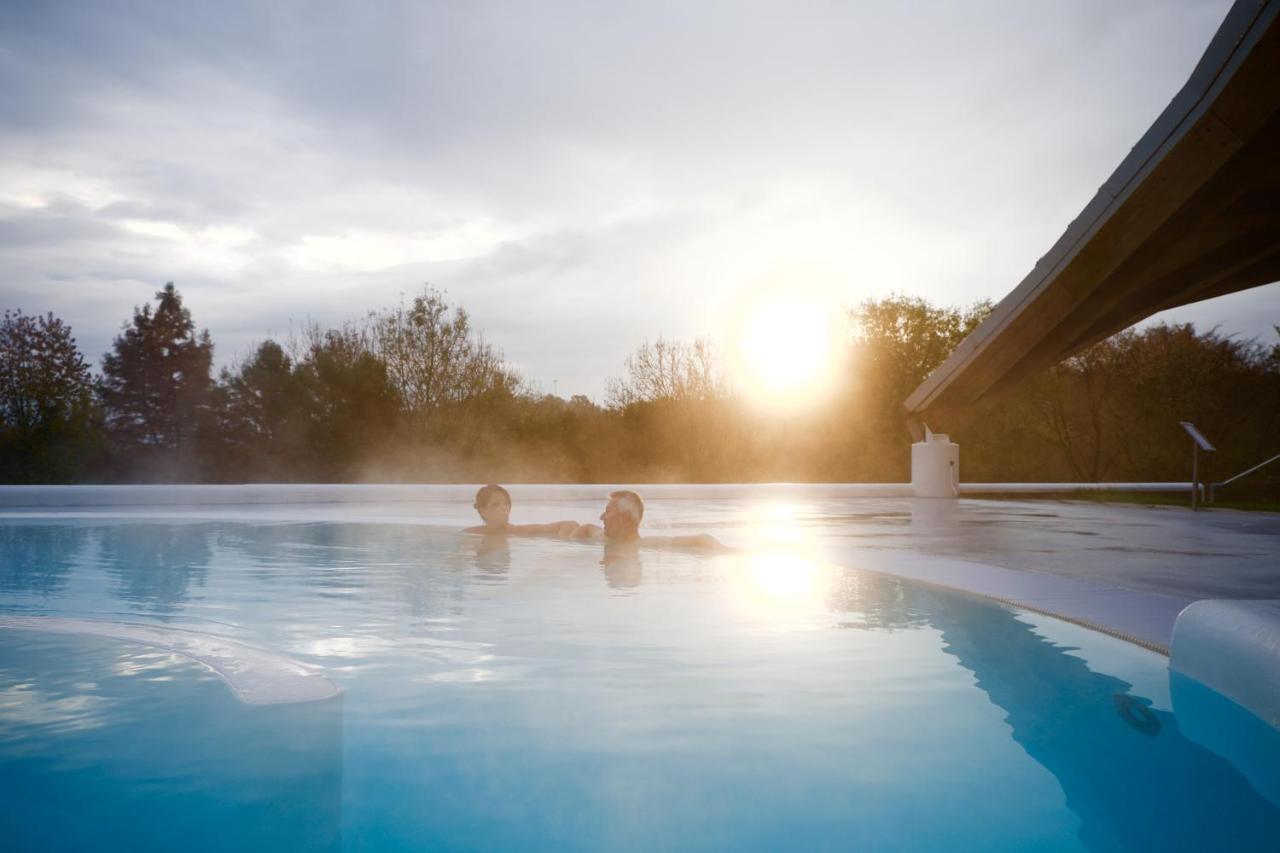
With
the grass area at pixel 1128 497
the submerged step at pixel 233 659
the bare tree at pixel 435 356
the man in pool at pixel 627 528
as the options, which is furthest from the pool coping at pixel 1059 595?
the bare tree at pixel 435 356

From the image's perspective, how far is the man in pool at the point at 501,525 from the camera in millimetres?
7492

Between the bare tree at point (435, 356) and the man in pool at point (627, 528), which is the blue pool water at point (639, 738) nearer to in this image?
the man in pool at point (627, 528)

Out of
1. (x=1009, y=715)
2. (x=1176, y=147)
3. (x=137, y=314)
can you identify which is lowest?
(x=1009, y=715)

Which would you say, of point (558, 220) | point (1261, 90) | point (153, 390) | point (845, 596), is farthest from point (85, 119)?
point (1261, 90)

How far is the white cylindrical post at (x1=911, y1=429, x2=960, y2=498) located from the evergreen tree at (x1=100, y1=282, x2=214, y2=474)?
14483 millimetres

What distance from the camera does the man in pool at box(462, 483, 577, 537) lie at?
7492 millimetres

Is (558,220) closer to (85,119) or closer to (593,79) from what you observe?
(593,79)

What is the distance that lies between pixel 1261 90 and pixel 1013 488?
1071 cm

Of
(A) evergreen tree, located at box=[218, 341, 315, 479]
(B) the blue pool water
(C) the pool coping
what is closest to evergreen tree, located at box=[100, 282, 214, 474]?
A: (A) evergreen tree, located at box=[218, 341, 315, 479]

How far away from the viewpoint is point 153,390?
20828 millimetres

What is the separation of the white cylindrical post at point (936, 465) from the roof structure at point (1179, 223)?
289 cm

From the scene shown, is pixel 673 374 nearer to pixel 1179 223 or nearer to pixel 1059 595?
pixel 1179 223

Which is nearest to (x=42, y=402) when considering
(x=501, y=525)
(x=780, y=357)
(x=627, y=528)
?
(x=501, y=525)

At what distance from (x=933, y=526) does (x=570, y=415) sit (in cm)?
1126
